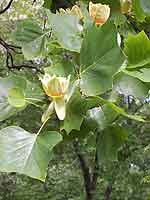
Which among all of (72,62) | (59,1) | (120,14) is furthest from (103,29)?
(59,1)

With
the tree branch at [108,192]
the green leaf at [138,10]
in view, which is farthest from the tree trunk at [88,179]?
the green leaf at [138,10]

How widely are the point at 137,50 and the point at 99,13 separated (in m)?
0.08

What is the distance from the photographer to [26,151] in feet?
1.75

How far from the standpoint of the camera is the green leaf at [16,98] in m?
0.56

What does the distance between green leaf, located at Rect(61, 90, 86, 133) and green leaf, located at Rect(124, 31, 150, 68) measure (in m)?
0.08

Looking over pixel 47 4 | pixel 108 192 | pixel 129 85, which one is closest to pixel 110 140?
pixel 129 85

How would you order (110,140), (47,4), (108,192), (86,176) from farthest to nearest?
(86,176)
(108,192)
(47,4)
(110,140)

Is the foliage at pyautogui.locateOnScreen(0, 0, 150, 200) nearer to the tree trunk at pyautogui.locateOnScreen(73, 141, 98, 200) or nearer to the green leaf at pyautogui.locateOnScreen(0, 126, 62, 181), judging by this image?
the green leaf at pyautogui.locateOnScreen(0, 126, 62, 181)

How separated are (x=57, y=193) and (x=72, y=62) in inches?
189

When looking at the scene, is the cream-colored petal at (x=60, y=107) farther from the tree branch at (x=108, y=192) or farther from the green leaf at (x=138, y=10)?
the tree branch at (x=108, y=192)

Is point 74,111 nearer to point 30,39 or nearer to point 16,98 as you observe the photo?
point 16,98

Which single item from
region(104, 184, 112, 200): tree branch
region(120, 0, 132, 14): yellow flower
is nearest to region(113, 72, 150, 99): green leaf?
region(120, 0, 132, 14): yellow flower

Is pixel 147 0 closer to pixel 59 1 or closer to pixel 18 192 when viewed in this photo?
pixel 59 1

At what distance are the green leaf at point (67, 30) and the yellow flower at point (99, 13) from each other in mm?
27
